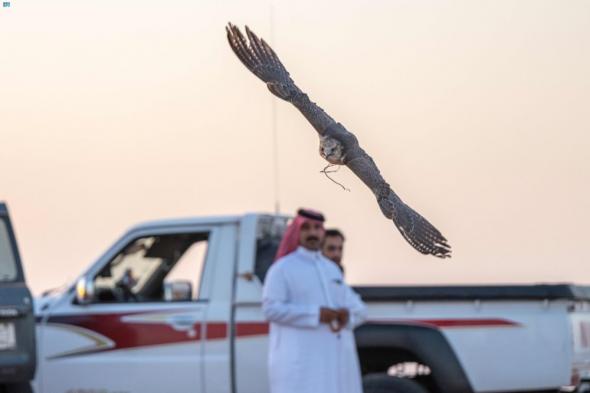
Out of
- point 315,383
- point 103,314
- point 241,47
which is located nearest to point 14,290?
point 103,314

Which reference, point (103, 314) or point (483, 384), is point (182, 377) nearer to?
point (103, 314)

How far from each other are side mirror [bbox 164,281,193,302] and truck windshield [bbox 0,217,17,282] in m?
0.97

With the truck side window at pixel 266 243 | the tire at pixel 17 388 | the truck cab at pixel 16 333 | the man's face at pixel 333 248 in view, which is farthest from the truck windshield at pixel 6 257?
A: the man's face at pixel 333 248

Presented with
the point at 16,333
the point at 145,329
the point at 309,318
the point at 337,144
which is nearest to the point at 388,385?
the point at 309,318

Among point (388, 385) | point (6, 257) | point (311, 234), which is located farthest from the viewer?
point (388, 385)

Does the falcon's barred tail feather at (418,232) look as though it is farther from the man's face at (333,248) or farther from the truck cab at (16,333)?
the truck cab at (16,333)

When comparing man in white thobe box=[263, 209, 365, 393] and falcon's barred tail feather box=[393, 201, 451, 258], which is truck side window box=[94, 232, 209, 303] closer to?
man in white thobe box=[263, 209, 365, 393]

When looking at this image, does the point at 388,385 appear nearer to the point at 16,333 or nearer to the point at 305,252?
the point at 305,252

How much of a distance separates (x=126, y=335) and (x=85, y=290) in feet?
1.17

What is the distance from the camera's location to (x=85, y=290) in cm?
1027

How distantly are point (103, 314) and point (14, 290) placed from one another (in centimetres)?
100

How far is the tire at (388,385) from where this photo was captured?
10.2m

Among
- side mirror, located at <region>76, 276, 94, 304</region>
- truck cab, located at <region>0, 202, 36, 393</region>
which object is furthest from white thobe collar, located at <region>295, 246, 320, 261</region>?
truck cab, located at <region>0, 202, 36, 393</region>

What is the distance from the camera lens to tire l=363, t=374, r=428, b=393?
10.2 m
